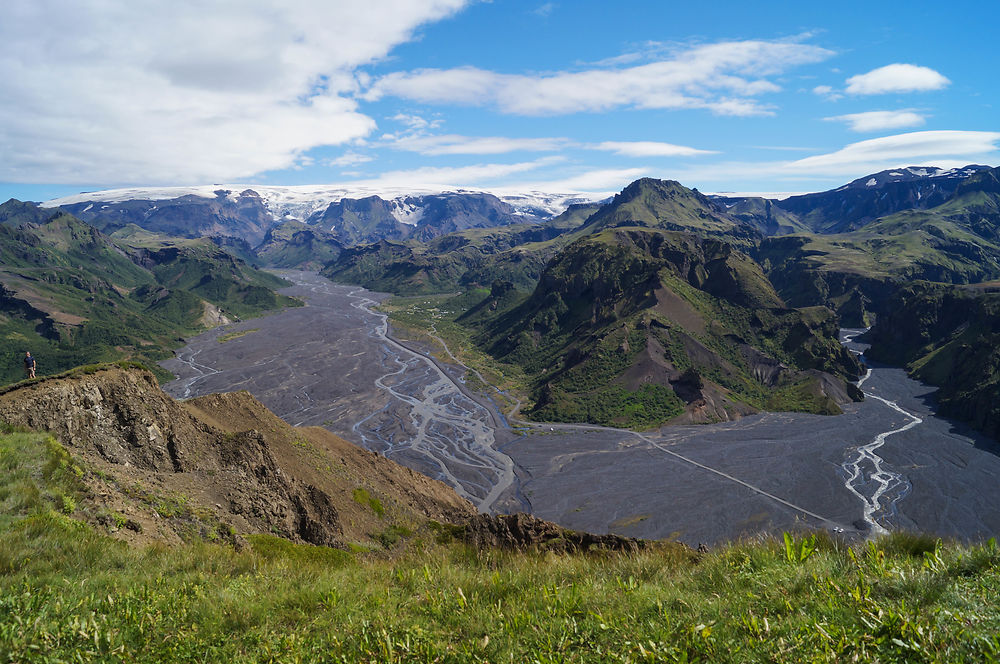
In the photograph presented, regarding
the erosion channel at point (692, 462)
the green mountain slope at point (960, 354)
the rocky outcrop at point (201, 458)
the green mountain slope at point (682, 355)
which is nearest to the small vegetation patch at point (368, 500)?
the rocky outcrop at point (201, 458)

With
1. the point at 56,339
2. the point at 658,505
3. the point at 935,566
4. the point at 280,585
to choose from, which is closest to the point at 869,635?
the point at 935,566

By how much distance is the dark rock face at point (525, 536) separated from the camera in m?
29.2

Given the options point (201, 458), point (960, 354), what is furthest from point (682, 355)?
point (201, 458)

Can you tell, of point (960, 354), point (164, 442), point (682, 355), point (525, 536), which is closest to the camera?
point (525, 536)

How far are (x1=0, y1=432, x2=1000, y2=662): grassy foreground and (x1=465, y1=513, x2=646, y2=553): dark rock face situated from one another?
786 inches

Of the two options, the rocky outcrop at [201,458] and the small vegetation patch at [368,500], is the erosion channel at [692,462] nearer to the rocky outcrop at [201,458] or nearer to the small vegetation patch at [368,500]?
the small vegetation patch at [368,500]

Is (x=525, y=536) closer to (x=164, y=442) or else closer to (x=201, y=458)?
(x=201, y=458)

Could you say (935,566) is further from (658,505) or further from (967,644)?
(658,505)

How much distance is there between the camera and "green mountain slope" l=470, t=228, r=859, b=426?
134625 millimetres

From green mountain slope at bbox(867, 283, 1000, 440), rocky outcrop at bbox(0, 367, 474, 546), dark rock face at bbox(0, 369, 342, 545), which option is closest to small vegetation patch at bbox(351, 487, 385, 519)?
rocky outcrop at bbox(0, 367, 474, 546)

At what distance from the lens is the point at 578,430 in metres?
126

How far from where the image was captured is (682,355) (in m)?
151

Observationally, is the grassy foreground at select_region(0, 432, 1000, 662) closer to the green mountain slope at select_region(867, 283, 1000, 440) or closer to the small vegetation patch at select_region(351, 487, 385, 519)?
the small vegetation patch at select_region(351, 487, 385, 519)

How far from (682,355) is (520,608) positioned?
15470 centimetres
